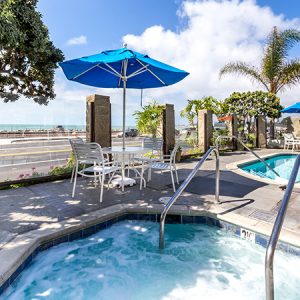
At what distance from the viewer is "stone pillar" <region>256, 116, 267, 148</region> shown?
1394 centimetres

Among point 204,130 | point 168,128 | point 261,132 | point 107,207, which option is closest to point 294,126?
point 261,132

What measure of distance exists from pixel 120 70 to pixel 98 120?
1625mm

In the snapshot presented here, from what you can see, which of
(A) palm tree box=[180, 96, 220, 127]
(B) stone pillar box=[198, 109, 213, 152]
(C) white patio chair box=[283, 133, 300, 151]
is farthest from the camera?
(A) palm tree box=[180, 96, 220, 127]

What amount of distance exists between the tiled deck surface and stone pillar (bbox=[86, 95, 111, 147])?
1269 mm

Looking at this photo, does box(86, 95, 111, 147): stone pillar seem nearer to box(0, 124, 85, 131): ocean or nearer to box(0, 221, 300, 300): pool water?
box(0, 124, 85, 131): ocean

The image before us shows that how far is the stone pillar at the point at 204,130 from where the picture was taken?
10539mm

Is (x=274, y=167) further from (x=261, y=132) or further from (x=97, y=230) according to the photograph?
(x=97, y=230)

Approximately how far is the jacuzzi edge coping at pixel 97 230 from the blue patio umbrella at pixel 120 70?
2427mm

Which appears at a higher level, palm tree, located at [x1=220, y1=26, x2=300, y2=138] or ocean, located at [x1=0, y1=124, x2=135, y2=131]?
palm tree, located at [x1=220, y1=26, x2=300, y2=138]

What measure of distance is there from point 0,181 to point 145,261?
3.89 metres

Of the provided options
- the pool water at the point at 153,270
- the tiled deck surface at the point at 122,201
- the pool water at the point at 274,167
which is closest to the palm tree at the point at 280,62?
the pool water at the point at 274,167

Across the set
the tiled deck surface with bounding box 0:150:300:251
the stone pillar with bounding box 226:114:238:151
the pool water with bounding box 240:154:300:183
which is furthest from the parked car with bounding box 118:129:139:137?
the stone pillar with bounding box 226:114:238:151

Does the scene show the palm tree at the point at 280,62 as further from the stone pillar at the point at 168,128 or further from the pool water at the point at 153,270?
the pool water at the point at 153,270

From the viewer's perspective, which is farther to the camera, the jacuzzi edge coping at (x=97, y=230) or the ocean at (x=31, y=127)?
the ocean at (x=31, y=127)
